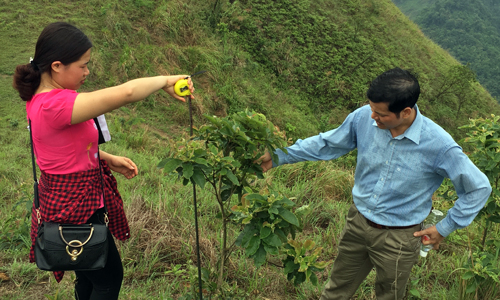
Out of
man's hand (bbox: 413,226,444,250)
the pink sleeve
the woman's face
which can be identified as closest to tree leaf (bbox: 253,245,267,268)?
man's hand (bbox: 413,226,444,250)

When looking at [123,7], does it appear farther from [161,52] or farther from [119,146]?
[119,146]

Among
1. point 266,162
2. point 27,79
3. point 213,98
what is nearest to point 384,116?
point 266,162

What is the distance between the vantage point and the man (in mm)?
1880

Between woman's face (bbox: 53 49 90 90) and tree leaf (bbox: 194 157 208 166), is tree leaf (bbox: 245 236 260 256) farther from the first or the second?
woman's face (bbox: 53 49 90 90)

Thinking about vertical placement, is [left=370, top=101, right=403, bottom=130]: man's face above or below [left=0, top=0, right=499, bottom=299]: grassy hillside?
above

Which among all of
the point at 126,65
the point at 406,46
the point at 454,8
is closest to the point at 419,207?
the point at 126,65

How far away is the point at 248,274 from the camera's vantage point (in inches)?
110

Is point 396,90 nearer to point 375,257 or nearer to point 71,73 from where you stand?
point 375,257

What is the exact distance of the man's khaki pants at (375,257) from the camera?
82.2 inches

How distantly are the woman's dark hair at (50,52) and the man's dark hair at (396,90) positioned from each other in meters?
1.37

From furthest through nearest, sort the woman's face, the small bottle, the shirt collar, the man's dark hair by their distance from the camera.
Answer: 1. the small bottle
2. the shirt collar
3. the man's dark hair
4. the woman's face

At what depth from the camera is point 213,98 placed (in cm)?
722

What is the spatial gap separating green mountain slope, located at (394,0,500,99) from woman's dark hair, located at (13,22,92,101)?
32.8m

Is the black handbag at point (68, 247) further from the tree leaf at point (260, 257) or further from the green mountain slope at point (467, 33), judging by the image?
the green mountain slope at point (467, 33)
